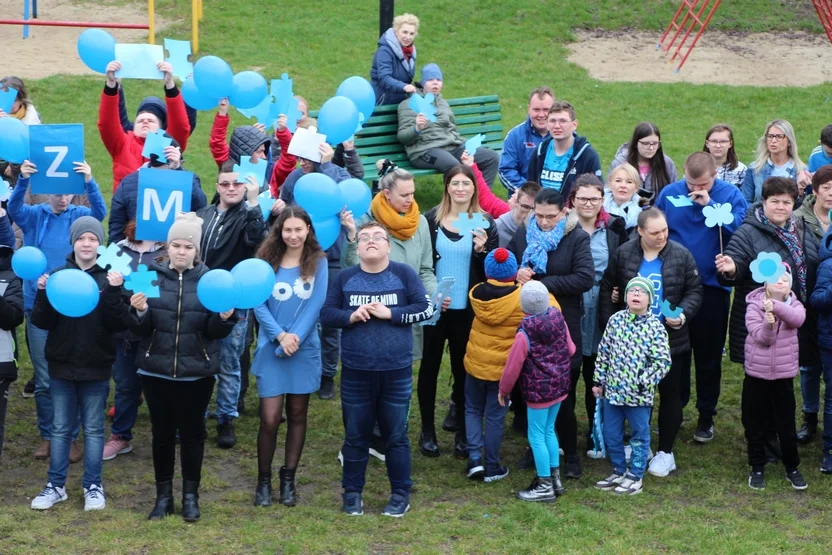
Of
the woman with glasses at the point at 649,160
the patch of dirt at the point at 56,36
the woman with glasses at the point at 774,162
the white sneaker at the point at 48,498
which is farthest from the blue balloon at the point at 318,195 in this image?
the patch of dirt at the point at 56,36

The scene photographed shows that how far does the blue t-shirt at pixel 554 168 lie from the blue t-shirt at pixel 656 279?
4.71 feet

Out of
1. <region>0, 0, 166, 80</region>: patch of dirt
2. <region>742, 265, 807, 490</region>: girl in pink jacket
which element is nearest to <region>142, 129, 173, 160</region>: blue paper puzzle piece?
<region>742, 265, 807, 490</region>: girl in pink jacket

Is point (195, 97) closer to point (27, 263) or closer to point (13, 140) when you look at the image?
point (13, 140)

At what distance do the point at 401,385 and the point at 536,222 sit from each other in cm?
143

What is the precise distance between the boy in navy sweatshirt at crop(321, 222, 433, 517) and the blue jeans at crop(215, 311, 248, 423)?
4.03 feet

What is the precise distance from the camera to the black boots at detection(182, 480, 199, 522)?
6.44 meters

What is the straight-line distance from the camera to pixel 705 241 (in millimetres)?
7582

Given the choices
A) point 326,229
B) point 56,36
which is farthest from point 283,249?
point 56,36

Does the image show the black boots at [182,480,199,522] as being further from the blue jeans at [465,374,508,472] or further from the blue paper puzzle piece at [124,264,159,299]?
the blue jeans at [465,374,508,472]

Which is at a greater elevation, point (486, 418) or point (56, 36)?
point (56, 36)

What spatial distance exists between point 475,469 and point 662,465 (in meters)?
1.20

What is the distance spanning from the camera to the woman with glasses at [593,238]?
7.25m

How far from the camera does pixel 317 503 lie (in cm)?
679

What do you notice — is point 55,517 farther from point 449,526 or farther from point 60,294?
point 449,526
